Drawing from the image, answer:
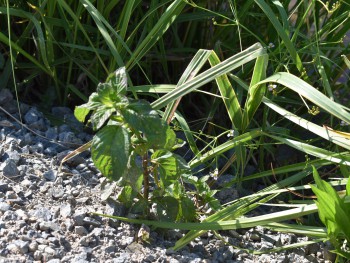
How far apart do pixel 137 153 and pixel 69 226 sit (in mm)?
266

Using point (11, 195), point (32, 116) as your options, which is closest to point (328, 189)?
point (11, 195)

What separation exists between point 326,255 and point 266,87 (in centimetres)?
53

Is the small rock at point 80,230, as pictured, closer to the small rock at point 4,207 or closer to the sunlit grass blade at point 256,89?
the small rock at point 4,207

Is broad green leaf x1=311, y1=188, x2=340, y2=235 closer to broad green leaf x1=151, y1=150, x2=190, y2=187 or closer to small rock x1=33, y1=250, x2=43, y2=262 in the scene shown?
broad green leaf x1=151, y1=150, x2=190, y2=187

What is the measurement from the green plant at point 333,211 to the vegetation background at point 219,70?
0.06 m

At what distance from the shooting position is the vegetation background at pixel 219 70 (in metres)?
2.29

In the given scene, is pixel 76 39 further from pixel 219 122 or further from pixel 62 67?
pixel 219 122

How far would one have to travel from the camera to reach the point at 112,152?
1.99 metres

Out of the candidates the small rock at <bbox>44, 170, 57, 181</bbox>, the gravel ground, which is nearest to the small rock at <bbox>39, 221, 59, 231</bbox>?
the gravel ground

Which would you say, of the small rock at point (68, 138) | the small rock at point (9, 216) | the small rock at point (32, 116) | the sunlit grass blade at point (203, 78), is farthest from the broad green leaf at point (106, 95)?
the small rock at point (32, 116)

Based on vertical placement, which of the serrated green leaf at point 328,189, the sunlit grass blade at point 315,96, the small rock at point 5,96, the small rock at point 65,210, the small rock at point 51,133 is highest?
the sunlit grass blade at point 315,96

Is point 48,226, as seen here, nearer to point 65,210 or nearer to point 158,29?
point 65,210

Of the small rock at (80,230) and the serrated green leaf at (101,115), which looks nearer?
the serrated green leaf at (101,115)

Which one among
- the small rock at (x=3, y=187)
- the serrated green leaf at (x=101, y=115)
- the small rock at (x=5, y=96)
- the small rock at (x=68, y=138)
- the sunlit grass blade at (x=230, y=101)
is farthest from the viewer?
the small rock at (x=5, y=96)
